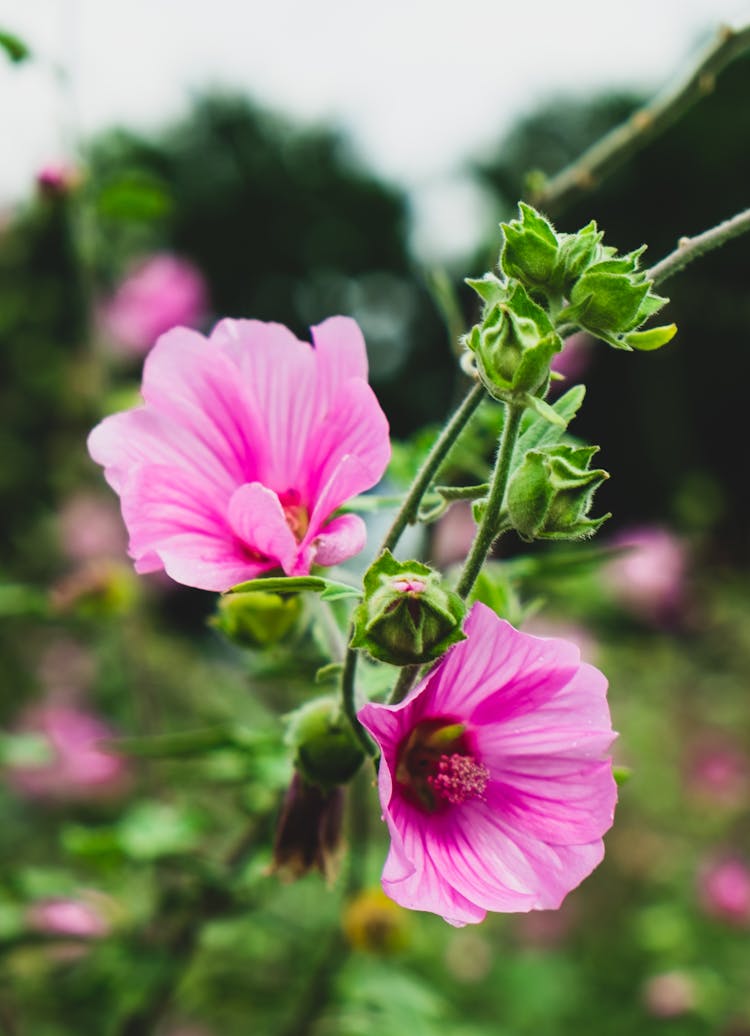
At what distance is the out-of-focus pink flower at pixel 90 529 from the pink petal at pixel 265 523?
187 cm

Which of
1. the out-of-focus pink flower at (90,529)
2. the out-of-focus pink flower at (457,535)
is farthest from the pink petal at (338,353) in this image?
the out-of-focus pink flower at (90,529)

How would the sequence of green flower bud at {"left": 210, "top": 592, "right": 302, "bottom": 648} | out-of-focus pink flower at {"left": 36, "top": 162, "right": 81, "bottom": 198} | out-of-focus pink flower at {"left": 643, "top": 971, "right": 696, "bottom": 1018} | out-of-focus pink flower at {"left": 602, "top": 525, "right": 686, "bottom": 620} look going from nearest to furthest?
green flower bud at {"left": 210, "top": 592, "right": 302, "bottom": 648} → out-of-focus pink flower at {"left": 36, "top": 162, "right": 81, "bottom": 198} → out-of-focus pink flower at {"left": 643, "top": 971, "right": 696, "bottom": 1018} → out-of-focus pink flower at {"left": 602, "top": 525, "right": 686, "bottom": 620}

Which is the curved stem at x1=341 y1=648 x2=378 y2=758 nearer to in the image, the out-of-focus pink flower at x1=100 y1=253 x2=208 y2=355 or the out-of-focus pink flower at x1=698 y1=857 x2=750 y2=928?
the out-of-focus pink flower at x1=698 y1=857 x2=750 y2=928

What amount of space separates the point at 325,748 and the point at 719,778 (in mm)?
1979

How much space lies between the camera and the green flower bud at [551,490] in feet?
1.52

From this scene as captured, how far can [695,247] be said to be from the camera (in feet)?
1.65

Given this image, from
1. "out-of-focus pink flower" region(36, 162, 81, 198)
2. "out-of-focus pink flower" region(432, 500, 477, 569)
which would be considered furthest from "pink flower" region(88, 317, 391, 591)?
"out-of-focus pink flower" region(432, 500, 477, 569)

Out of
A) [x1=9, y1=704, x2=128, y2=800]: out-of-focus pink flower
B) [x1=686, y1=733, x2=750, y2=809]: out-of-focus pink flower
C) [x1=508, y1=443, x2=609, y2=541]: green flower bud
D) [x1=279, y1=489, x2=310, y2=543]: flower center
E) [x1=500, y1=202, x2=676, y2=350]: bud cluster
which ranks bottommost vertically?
[x1=686, y1=733, x2=750, y2=809]: out-of-focus pink flower

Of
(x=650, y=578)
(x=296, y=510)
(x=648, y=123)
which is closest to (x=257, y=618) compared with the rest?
(x=296, y=510)

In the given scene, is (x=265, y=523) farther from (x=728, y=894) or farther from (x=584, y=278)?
(x=728, y=894)

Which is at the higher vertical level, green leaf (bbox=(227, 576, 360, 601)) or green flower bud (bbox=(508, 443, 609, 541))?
green leaf (bbox=(227, 576, 360, 601))

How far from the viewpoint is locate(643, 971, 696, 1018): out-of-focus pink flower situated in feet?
5.25

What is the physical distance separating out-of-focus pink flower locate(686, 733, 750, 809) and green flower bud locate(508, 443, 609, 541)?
201 centimetres

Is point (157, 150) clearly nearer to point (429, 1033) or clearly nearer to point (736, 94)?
point (736, 94)
